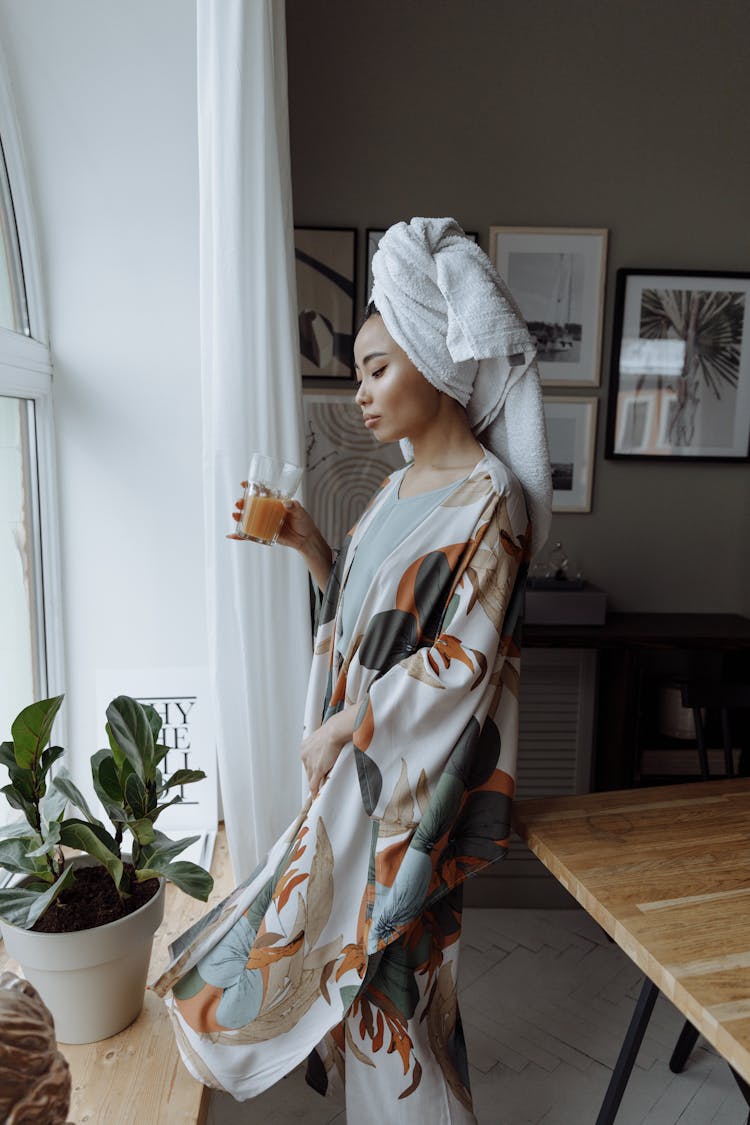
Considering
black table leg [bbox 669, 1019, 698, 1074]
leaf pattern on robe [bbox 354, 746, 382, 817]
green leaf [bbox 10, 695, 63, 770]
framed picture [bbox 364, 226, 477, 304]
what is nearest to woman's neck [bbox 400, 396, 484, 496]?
leaf pattern on robe [bbox 354, 746, 382, 817]

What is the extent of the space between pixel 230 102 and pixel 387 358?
58 cm

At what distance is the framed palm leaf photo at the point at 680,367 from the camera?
2.44 m

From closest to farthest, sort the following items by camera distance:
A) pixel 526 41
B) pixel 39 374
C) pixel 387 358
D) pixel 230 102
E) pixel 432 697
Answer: pixel 432 697
pixel 387 358
pixel 230 102
pixel 39 374
pixel 526 41

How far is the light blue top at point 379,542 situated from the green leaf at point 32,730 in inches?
18.6

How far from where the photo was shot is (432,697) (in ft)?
3.81

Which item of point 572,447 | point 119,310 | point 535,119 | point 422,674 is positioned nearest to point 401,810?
point 422,674

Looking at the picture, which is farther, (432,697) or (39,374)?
(39,374)

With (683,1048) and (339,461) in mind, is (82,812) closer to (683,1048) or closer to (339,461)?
(339,461)

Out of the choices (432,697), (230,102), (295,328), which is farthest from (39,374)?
(432,697)

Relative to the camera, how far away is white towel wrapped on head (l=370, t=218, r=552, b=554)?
118 centimetres

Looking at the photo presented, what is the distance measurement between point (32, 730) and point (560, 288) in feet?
6.49

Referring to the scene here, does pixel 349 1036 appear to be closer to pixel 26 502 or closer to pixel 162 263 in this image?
pixel 26 502

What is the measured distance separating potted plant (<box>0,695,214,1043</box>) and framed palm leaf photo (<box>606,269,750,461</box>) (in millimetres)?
1811

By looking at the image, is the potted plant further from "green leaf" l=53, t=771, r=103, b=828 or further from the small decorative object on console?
the small decorative object on console
